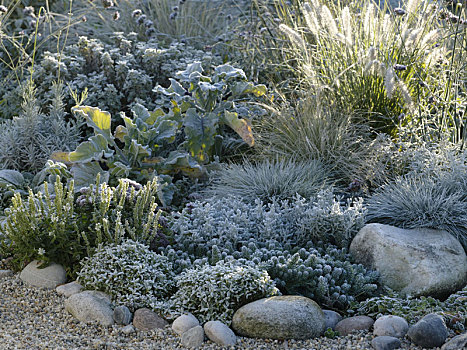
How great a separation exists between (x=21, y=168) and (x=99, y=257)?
2394 mm

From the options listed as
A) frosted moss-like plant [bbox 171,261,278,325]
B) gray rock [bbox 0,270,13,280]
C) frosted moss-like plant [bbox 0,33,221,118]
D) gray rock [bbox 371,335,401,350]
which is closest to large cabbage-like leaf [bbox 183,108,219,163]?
frosted moss-like plant [bbox 0,33,221,118]

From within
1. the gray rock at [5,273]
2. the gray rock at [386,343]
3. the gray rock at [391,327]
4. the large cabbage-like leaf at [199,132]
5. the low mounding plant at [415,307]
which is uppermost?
the large cabbage-like leaf at [199,132]

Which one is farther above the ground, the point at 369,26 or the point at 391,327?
the point at 369,26

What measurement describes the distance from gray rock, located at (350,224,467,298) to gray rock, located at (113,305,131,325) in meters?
1.63

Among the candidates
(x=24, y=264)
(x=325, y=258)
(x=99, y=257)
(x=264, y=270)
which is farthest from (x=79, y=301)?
(x=325, y=258)

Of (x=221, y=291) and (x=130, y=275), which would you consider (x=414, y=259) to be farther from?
(x=130, y=275)

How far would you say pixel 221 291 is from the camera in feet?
11.1

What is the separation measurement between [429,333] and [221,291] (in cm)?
114

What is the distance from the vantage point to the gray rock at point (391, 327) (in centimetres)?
318

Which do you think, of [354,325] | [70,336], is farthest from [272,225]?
[70,336]

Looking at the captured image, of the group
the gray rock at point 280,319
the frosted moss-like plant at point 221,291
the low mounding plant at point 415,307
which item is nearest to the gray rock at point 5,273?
the frosted moss-like plant at point 221,291

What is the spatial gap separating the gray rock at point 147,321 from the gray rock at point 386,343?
3.87 ft

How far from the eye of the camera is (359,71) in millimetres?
5723

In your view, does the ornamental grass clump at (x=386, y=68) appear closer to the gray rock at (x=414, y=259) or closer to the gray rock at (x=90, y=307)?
the gray rock at (x=414, y=259)
